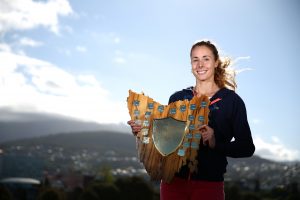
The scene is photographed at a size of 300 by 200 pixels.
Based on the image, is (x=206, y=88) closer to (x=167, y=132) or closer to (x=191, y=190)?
(x=167, y=132)

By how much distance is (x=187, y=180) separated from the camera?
4555mm

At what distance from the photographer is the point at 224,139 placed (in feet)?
15.7

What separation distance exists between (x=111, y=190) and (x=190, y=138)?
79666 millimetres

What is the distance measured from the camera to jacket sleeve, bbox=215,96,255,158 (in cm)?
452

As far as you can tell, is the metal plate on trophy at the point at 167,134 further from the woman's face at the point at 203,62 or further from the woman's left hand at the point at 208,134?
the woman's face at the point at 203,62

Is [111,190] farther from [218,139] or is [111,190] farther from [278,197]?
[218,139]

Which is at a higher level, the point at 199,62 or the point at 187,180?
the point at 199,62

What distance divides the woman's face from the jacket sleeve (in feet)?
1.93

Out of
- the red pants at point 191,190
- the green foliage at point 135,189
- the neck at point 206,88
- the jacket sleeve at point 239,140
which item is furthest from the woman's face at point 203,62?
the green foliage at point 135,189

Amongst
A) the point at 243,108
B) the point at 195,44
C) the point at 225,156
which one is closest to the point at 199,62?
the point at 195,44

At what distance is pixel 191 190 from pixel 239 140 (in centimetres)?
73

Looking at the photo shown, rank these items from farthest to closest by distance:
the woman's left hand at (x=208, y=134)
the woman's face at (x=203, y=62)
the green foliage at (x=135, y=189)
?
the green foliage at (x=135, y=189), the woman's face at (x=203, y=62), the woman's left hand at (x=208, y=134)

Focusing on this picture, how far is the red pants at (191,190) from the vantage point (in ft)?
14.7

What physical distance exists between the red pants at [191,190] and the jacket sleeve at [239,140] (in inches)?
15.2
